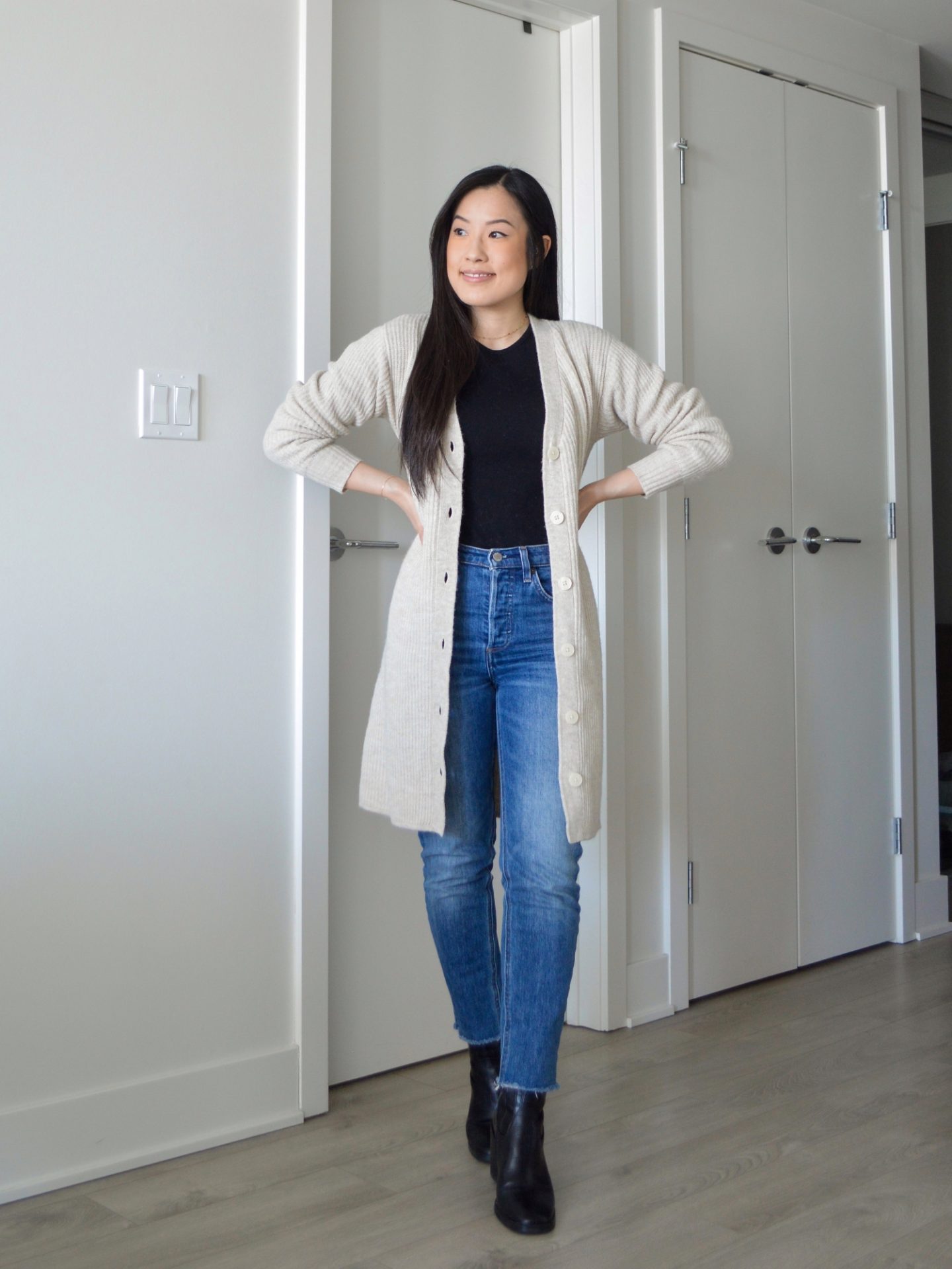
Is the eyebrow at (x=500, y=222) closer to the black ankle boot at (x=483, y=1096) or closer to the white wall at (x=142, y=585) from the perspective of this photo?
the white wall at (x=142, y=585)

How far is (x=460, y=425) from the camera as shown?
1832mm

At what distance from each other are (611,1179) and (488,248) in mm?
1397

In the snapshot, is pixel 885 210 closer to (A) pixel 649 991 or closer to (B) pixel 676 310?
(B) pixel 676 310

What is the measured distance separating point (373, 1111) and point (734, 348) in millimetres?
1863

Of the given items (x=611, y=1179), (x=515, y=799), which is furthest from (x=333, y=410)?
(x=611, y=1179)

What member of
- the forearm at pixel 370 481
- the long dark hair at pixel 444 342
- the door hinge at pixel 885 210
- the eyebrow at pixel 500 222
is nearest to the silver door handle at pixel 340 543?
the forearm at pixel 370 481

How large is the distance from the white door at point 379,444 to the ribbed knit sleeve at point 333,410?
32 cm

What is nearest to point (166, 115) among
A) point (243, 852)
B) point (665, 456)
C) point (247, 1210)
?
point (665, 456)

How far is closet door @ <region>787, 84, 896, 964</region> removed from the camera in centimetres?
305

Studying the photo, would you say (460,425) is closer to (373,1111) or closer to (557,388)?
(557,388)

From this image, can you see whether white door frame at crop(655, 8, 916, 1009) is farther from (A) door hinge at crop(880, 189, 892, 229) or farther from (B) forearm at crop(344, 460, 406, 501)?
(B) forearm at crop(344, 460, 406, 501)

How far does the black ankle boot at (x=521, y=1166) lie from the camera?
5.50ft

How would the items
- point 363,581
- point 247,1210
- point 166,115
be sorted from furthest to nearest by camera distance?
point 363,581 → point 166,115 → point 247,1210

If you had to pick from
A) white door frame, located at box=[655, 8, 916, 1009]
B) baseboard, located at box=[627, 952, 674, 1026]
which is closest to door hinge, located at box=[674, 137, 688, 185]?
white door frame, located at box=[655, 8, 916, 1009]
